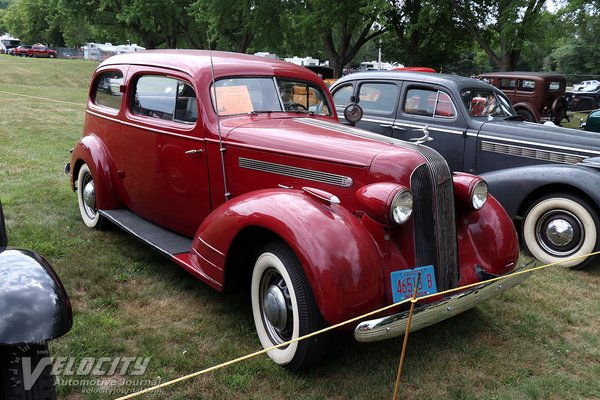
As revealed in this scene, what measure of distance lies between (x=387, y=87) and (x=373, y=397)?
202 inches

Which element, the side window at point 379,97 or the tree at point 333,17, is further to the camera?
the tree at point 333,17

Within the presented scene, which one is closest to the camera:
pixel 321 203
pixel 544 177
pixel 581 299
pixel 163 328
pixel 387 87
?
pixel 321 203

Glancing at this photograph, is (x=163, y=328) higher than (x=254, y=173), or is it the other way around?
(x=254, y=173)

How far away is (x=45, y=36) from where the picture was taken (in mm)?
66500

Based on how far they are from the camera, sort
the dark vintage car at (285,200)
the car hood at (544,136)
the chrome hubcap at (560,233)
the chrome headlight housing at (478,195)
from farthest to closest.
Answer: the car hood at (544,136)
the chrome hubcap at (560,233)
the chrome headlight housing at (478,195)
the dark vintage car at (285,200)

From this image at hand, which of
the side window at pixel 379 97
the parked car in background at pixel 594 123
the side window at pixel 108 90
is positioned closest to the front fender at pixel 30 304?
the side window at pixel 108 90

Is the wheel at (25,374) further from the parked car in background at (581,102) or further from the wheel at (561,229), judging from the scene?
the parked car in background at (581,102)

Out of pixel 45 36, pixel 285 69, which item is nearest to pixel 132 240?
pixel 285 69

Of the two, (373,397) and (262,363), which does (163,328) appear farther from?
(373,397)

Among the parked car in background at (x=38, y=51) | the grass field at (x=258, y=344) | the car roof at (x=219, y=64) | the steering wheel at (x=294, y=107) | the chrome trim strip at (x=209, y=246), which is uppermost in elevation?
the parked car in background at (x=38, y=51)

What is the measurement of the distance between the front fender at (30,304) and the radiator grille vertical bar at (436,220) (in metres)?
1.96

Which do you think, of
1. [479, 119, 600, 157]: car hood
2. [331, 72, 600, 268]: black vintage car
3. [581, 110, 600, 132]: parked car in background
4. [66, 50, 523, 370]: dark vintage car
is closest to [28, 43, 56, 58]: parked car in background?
[331, 72, 600, 268]: black vintage car

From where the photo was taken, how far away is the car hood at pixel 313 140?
3.22 m

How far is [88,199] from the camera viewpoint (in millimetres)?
5234
